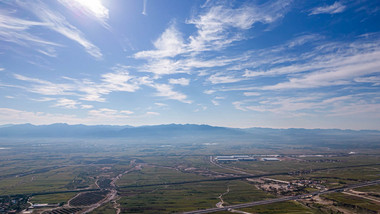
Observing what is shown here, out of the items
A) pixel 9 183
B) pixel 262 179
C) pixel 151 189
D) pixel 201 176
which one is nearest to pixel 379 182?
pixel 262 179

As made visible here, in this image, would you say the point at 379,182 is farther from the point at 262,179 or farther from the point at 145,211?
the point at 145,211

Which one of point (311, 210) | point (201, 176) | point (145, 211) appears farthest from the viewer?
point (201, 176)

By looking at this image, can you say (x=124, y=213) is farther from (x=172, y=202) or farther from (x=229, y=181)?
(x=229, y=181)

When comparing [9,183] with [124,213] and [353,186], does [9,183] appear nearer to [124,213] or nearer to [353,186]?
[124,213]

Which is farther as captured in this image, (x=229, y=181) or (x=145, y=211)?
(x=229, y=181)

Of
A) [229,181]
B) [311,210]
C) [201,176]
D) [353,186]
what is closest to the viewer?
[311,210]

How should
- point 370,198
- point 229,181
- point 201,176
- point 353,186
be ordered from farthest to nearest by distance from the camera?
point 201,176, point 229,181, point 353,186, point 370,198

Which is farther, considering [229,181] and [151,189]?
[229,181]

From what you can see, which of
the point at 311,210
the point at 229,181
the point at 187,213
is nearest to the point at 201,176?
the point at 229,181

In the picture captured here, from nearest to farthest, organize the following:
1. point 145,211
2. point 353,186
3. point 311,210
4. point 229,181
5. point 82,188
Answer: point 311,210 < point 145,211 < point 353,186 < point 82,188 < point 229,181
